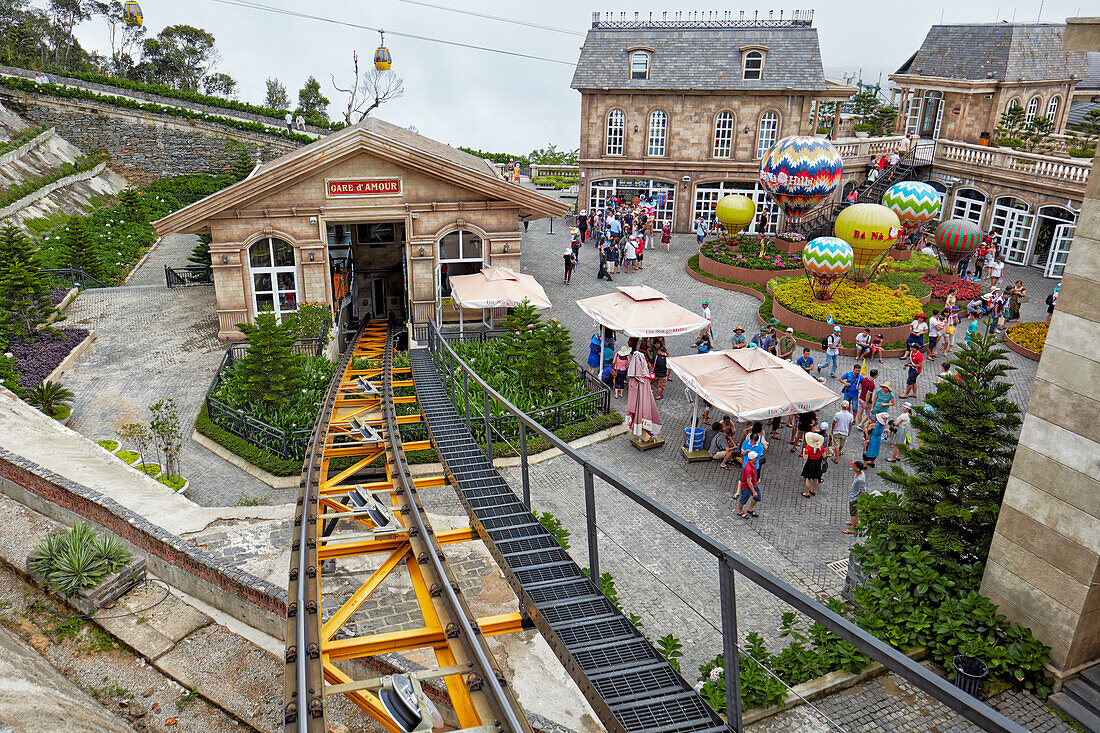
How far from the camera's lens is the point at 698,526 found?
588 inches

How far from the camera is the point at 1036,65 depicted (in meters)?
40.4

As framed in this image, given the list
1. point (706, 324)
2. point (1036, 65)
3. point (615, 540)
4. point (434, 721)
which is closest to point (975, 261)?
point (1036, 65)

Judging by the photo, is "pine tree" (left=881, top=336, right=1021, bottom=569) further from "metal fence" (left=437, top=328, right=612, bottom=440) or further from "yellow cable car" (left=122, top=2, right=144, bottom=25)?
"yellow cable car" (left=122, top=2, right=144, bottom=25)

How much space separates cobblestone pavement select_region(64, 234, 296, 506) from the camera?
1739 centimetres

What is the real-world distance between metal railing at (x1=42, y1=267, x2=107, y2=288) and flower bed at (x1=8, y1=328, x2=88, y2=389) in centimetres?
764

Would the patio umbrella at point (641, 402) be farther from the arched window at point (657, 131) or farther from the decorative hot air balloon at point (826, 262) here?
the arched window at point (657, 131)

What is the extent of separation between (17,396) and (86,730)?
14297 millimetres

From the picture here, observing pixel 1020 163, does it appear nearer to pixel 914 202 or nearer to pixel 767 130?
pixel 914 202

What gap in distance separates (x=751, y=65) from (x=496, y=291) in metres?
24.2

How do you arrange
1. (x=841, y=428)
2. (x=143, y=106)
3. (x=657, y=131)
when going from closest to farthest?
1. (x=841, y=428)
2. (x=657, y=131)
3. (x=143, y=106)

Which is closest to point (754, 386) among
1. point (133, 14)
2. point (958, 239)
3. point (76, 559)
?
point (76, 559)

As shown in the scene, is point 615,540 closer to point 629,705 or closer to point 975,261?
point 629,705

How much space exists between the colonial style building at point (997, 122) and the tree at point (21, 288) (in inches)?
1483

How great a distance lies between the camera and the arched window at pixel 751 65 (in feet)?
130
